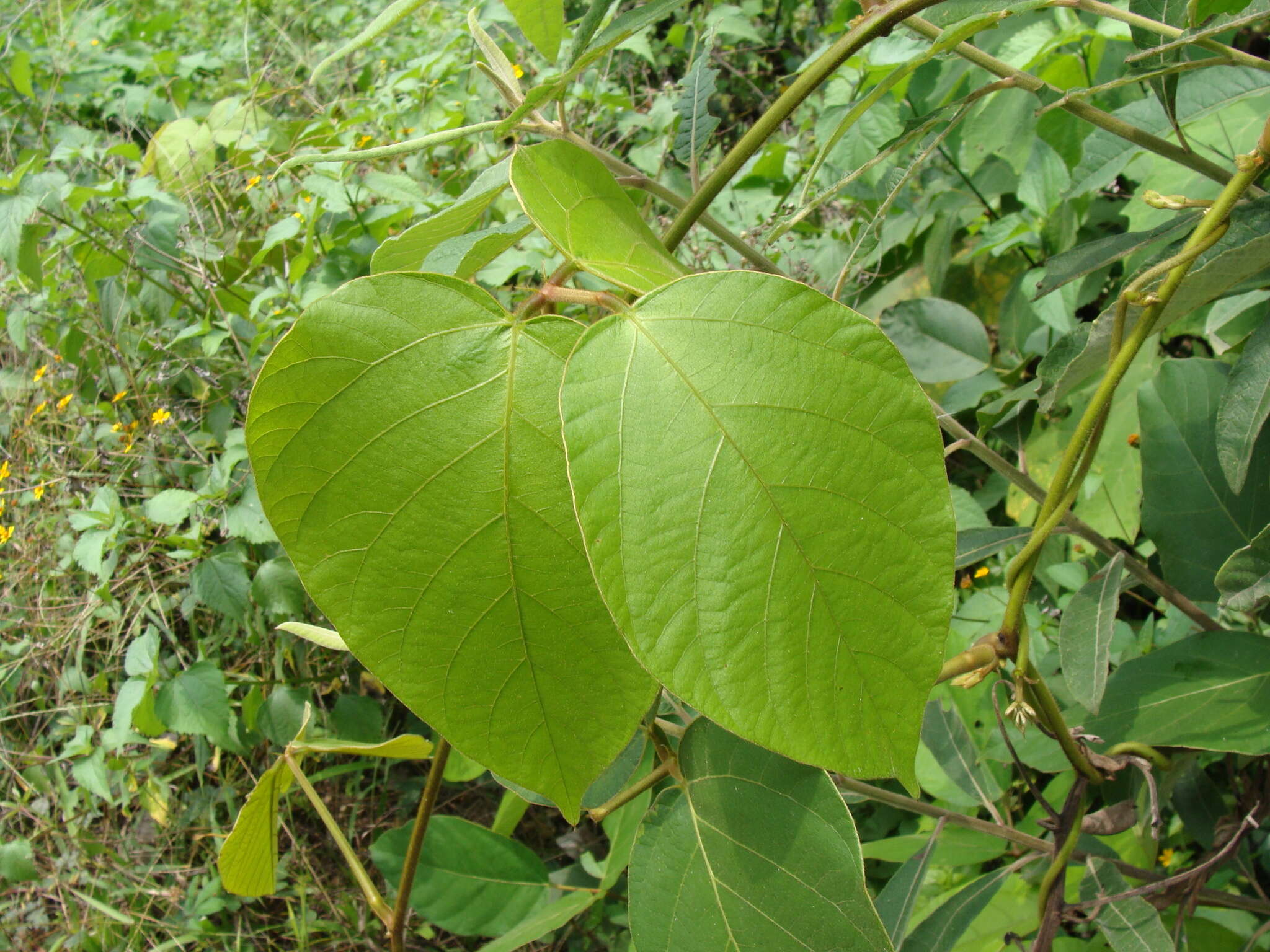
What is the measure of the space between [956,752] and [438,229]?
782 millimetres

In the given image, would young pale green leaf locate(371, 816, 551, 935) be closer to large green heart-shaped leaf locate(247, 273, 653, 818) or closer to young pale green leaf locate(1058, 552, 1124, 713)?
young pale green leaf locate(1058, 552, 1124, 713)

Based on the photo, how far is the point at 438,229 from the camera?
530 millimetres

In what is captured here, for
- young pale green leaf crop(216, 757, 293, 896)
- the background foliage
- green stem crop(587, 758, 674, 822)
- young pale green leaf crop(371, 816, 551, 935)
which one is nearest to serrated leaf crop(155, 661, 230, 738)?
the background foliage

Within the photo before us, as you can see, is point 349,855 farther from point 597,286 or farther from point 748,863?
point 597,286

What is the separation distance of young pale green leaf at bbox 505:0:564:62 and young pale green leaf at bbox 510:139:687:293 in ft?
0.54

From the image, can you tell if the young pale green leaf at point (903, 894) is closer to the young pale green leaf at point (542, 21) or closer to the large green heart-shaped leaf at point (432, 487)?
the large green heart-shaped leaf at point (432, 487)

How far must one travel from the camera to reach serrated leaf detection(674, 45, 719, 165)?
0.74m

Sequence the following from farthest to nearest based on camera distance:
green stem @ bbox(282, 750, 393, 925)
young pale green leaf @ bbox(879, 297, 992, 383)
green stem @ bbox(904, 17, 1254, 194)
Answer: young pale green leaf @ bbox(879, 297, 992, 383), green stem @ bbox(282, 750, 393, 925), green stem @ bbox(904, 17, 1254, 194)

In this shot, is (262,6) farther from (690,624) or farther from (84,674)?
(690,624)

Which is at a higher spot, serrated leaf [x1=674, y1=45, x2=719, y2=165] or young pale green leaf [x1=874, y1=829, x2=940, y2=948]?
serrated leaf [x1=674, y1=45, x2=719, y2=165]

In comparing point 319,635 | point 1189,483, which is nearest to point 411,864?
point 319,635

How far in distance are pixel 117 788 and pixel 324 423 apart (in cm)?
182

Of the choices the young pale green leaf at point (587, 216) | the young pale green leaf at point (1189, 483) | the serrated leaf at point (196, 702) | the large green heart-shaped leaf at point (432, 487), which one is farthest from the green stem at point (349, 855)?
the serrated leaf at point (196, 702)

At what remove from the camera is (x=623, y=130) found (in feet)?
6.95
